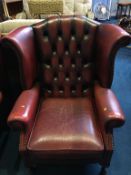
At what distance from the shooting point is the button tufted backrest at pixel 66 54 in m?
1.60

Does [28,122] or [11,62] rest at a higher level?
[11,62]

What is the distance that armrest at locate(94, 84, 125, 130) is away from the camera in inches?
48.8

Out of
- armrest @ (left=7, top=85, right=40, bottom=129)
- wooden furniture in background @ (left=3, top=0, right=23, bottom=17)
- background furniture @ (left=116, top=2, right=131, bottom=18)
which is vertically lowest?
background furniture @ (left=116, top=2, right=131, bottom=18)

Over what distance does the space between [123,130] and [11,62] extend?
1193 mm

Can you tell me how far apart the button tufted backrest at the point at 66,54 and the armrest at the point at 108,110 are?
0.26 m

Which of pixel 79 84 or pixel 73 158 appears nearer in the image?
pixel 73 158

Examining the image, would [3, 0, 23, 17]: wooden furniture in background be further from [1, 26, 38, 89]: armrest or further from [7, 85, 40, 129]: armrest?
[7, 85, 40, 129]: armrest

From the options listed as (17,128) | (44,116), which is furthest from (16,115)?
(44,116)

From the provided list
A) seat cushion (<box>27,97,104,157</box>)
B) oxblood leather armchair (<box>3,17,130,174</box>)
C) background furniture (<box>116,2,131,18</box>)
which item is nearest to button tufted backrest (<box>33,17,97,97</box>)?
oxblood leather armchair (<box>3,17,130,174</box>)

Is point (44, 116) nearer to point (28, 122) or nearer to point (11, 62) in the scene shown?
point (28, 122)

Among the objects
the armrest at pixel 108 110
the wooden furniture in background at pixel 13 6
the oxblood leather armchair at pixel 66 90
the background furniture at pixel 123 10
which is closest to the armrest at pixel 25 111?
the oxblood leather armchair at pixel 66 90

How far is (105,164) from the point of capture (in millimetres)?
1376

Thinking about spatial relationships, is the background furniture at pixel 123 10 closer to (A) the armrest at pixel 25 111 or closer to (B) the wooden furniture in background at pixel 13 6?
(B) the wooden furniture in background at pixel 13 6

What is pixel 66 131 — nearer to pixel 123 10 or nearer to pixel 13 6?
pixel 13 6
